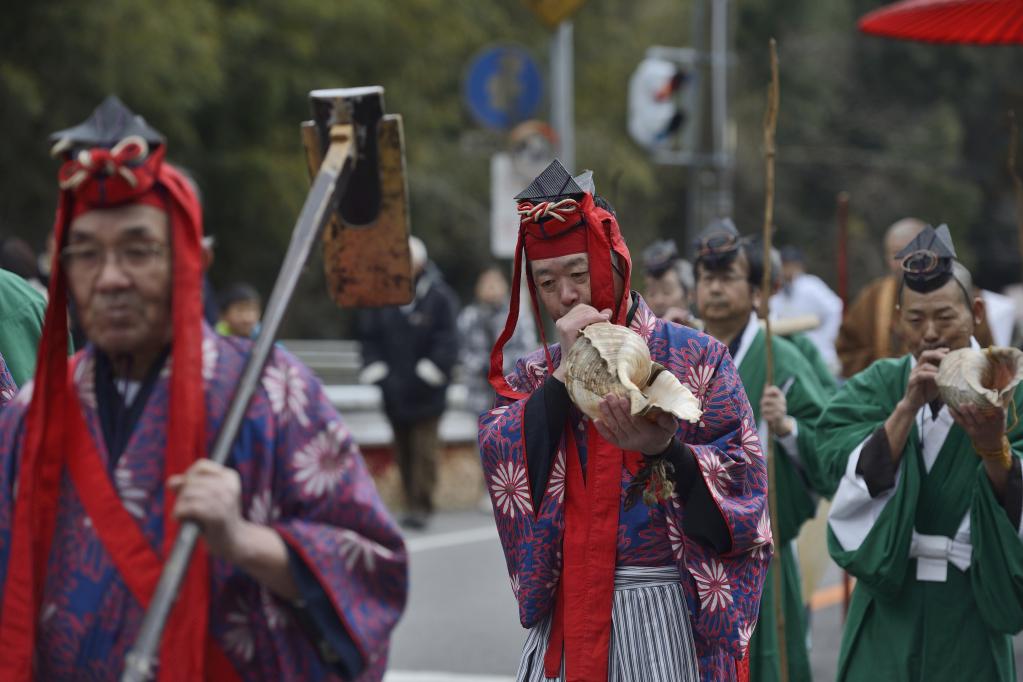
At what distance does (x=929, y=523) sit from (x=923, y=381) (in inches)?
19.1

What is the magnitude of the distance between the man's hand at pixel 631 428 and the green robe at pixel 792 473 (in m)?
2.14

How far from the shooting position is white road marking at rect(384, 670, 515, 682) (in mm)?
7316

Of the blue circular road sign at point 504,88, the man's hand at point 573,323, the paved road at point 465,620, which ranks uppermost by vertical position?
the blue circular road sign at point 504,88

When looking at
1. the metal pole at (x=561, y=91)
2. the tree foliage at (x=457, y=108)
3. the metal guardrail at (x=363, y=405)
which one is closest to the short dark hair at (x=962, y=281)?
the tree foliage at (x=457, y=108)

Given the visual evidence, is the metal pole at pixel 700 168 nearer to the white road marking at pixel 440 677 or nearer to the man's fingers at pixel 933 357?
the white road marking at pixel 440 677

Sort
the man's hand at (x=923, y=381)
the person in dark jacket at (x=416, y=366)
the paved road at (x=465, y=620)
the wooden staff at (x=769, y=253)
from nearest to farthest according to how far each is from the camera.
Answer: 1. the man's hand at (x=923, y=381)
2. the wooden staff at (x=769, y=253)
3. the paved road at (x=465, y=620)
4. the person in dark jacket at (x=416, y=366)

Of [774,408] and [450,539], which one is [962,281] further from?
[450,539]

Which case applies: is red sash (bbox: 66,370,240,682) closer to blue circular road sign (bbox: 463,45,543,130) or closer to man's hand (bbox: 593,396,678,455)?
man's hand (bbox: 593,396,678,455)

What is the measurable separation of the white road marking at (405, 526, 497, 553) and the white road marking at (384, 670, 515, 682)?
3243mm

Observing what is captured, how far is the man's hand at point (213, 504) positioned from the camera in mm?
2574

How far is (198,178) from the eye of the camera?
61.8 ft

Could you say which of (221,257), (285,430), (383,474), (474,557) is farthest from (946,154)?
(285,430)

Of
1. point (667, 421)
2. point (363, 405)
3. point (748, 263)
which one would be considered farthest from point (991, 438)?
point (363, 405)

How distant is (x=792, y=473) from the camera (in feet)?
19.1
